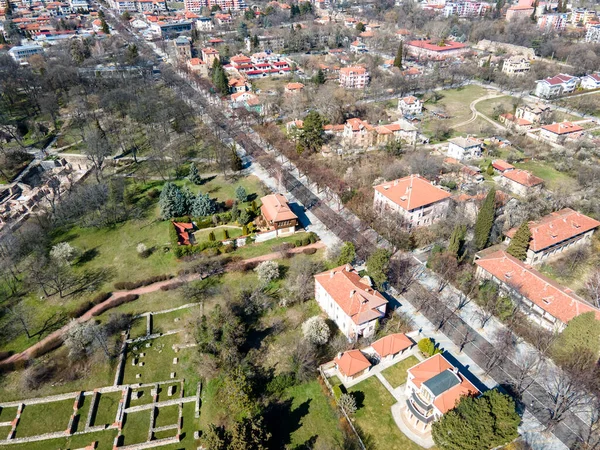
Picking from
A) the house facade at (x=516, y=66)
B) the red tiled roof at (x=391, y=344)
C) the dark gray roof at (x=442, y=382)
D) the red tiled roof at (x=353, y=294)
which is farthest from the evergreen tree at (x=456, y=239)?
the house facade at (x=516, y=66)

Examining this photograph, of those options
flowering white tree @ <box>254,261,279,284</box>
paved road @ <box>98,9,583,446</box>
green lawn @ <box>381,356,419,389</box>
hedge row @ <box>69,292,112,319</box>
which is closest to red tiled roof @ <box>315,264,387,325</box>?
green lawn @ <box>381,356,419,389</box>

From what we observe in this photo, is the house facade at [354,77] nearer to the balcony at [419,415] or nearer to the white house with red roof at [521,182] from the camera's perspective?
the white house with red roof at [521,182]

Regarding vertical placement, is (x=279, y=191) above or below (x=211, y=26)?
below

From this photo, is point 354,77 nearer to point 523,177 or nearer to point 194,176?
point 523,177

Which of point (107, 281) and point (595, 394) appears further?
point (107, 281)

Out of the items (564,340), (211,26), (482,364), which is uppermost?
(211,26)

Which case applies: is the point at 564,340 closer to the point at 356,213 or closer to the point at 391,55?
the point at 356,213

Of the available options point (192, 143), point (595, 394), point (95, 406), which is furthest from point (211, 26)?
point (595, 394)
